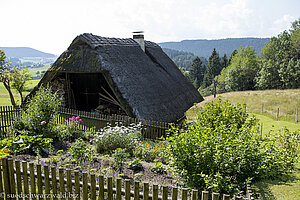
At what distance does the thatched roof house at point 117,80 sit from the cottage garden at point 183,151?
299 cm

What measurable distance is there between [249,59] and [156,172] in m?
52.8

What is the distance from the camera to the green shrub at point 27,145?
6812mm

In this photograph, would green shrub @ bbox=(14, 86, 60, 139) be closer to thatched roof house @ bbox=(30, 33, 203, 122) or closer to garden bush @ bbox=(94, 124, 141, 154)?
garden bush @ bbox=(94, 124, 141, 154)

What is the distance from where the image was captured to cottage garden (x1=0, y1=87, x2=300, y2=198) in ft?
13.7

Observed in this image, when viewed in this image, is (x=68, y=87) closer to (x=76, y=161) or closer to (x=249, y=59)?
(x=76, y=161)

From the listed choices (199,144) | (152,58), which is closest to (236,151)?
(199,144)

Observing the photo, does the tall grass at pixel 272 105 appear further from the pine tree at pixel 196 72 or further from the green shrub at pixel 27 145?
the pine tree at pixel 196 72

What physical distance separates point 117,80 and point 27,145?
18.3 ft

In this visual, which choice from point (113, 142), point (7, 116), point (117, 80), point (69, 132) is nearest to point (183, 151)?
point (113, 142)

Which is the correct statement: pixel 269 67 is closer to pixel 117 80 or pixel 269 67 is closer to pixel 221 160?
pixel 117 80

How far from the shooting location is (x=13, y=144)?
6.94 m

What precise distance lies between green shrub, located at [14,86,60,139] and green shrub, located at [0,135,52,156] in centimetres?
70

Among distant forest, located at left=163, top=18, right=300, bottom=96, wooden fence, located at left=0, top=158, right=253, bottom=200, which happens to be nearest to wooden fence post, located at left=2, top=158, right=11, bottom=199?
wooden fence, located at left=0, top=158, right=253, bottom=200

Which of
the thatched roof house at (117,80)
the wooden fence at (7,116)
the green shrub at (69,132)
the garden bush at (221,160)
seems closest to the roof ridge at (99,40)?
the thatched roof house at (117,80)
